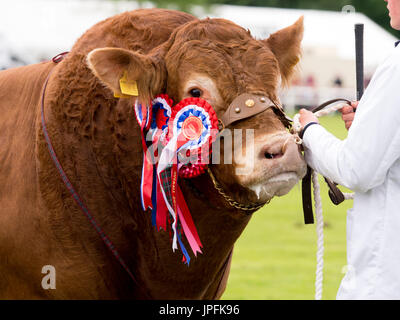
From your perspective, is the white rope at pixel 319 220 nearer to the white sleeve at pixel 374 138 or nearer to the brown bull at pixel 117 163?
the brown bull at pixel 117 163

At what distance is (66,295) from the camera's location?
3.56 metres

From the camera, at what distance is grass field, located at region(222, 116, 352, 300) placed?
7.29 m

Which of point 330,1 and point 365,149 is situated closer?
point 365,149

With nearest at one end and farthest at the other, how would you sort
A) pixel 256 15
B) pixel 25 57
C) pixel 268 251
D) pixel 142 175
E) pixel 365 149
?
pixel 365 149, pixel 142 175, pixel 268 251, pixel 25 57, pixel 256 15

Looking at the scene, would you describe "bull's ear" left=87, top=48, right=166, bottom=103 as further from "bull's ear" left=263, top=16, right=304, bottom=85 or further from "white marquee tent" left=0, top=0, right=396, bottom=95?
"white marquee tent" left=0, top=0, right=396, bottom=95

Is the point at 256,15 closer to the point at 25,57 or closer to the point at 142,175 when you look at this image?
the point at 25,57

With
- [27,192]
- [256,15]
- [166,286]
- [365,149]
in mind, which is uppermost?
[365,149]

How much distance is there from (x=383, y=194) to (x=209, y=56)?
3.75 ft

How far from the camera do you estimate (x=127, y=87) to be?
131 inches

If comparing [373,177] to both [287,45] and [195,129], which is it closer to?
[195,129]

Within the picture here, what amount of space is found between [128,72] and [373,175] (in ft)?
4.57

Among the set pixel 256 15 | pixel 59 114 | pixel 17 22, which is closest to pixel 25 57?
pixel 17 22

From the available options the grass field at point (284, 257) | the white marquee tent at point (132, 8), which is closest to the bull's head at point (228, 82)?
the grass field at point (284, 257)

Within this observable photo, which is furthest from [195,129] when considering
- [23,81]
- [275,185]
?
[23,81]
